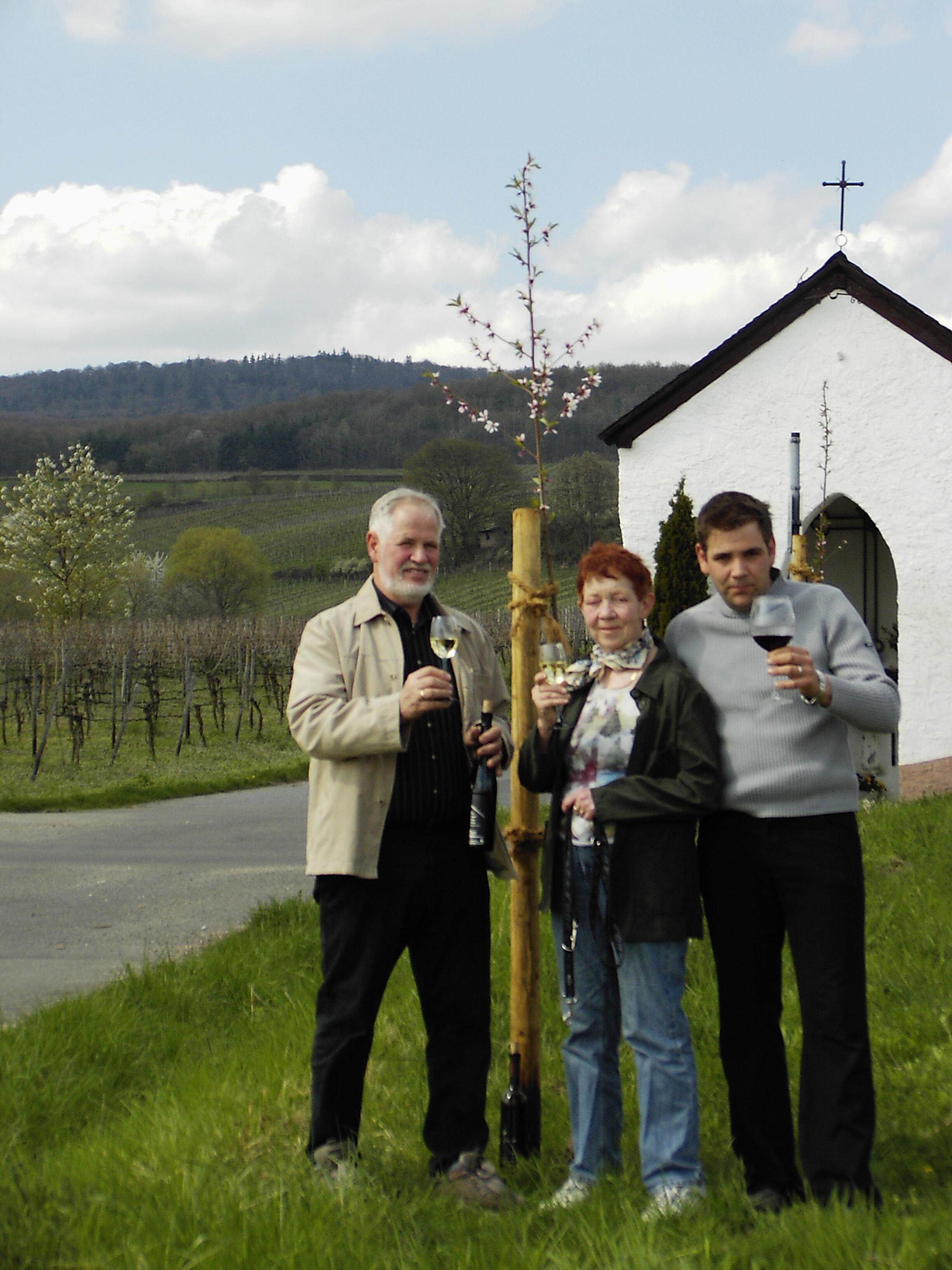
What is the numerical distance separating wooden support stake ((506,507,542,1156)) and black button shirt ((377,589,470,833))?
0.63ft

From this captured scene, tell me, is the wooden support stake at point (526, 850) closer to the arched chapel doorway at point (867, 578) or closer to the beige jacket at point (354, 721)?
the beige jacket at point (354, 721)

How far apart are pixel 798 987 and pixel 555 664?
967 mm

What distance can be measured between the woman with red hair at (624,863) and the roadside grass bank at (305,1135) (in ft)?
0.54

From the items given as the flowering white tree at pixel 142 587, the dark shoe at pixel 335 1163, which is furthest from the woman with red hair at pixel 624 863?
the flowering white tree at pixel 142 587

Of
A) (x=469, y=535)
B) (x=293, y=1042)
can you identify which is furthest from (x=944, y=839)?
(x=469, y=535)

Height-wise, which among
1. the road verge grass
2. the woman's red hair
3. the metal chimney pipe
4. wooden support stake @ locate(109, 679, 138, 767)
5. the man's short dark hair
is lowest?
the road verge grass

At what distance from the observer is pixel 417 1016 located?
5.00m

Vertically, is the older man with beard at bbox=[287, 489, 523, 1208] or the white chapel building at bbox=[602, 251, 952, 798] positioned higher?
the white chapel building at bbox=[602, 251, 952, 798]

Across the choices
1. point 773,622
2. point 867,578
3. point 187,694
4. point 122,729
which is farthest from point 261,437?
point 773,622

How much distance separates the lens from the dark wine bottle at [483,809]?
3.37 metres

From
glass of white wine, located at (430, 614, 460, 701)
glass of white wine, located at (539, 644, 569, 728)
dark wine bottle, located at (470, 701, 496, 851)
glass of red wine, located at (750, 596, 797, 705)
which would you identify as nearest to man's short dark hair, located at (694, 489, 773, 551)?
glass of red wine, located at (750, 596, 797, 705)

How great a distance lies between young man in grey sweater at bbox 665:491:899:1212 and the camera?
3.05 meters

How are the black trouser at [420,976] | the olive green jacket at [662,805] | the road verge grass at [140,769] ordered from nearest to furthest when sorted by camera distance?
the olive green jacket at [662,805] < the black trouser at [420,976] < the road verge grass at [140,769]

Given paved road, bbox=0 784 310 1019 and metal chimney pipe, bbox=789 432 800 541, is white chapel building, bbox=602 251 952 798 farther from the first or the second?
paved road, bbox=0 784 310 1019
